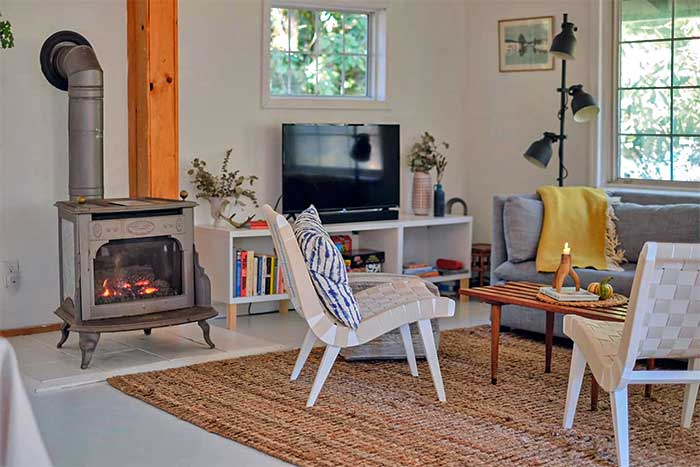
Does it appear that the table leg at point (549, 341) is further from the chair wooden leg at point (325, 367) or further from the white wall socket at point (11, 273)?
the white wall socket at point (11, 273)

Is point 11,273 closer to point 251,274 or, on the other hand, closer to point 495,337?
point 251,274

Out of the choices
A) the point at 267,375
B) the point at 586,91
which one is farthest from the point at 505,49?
the point at 267,375

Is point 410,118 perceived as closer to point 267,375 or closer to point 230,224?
point 230,224

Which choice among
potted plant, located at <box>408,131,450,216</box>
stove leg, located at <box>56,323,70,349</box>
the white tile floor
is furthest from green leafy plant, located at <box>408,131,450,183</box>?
stove leg, located at <box>56,323,70,349</box>

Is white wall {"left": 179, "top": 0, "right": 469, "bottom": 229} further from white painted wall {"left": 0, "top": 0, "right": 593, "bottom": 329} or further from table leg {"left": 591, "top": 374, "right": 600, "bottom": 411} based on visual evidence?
table leg {"left": 591, "top": 374, "right": 600, "bottom": 411}

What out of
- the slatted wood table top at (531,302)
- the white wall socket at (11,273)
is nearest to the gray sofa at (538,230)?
the slatted wood table top at (531,302)

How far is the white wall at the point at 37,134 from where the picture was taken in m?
5.62

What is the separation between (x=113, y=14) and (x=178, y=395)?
2.42 meters

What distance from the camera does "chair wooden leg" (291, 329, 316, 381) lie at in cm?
468

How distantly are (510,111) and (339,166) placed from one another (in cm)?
141

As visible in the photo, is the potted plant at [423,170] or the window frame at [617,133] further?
the potted plant at [423,170]

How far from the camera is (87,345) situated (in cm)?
494

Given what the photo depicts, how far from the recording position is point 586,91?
22.3ft

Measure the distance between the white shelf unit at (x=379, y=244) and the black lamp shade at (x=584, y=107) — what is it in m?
1.15
